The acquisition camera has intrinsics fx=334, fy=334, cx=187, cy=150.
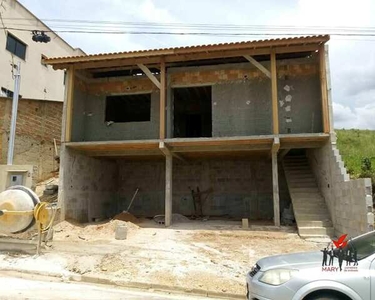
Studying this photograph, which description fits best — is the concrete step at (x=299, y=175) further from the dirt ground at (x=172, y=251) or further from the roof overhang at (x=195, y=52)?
the roof overhang at (x=195, y=52)

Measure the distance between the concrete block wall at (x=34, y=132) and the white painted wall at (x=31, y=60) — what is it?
5498 millimetres

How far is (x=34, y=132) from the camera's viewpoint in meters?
17.9

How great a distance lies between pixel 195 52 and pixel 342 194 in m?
7.00

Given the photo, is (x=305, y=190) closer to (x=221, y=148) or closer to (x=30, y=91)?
(x=221, y=148)

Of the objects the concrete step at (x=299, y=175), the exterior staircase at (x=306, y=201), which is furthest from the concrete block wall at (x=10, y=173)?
the concrete step at (x=299, y=175)

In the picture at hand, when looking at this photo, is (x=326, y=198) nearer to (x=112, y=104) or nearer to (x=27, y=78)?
(x=112, y=104)

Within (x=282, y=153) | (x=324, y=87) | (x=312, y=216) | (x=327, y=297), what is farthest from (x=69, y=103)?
(x=327, y=297)

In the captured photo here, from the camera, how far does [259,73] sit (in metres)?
13.3

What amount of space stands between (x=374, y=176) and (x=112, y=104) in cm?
1149

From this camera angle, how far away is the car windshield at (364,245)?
390 cm

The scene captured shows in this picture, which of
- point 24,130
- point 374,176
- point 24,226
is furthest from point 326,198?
point 24,130

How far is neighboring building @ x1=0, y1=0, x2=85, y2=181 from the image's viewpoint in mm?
17266

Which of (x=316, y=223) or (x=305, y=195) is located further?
(x=305, y=195)

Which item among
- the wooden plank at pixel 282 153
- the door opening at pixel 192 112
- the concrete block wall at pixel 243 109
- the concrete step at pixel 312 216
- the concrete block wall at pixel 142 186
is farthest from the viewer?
the concrete block wall at pixel 142 186
